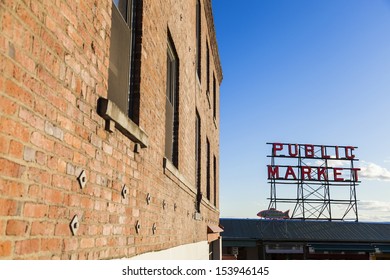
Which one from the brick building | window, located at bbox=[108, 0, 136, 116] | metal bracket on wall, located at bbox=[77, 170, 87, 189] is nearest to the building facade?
the brick building

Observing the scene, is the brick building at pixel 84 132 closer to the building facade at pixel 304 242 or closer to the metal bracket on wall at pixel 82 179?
the metal bracket on wall at pixel 82 179

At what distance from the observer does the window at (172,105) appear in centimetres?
713

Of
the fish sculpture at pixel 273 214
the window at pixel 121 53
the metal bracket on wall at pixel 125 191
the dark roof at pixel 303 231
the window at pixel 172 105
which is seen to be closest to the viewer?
the metal bracket on wall at pixel 125 191

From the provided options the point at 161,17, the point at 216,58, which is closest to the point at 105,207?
the point at 161,17

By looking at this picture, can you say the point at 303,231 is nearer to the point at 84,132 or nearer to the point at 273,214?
the point at 273,214

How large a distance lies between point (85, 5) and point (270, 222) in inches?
1242

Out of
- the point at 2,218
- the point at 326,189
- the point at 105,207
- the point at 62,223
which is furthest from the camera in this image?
the point at 326,189

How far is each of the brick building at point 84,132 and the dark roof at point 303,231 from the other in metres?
24.9

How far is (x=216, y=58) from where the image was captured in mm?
16844

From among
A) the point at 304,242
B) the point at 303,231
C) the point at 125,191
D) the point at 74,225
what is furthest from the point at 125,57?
the point at 303,231

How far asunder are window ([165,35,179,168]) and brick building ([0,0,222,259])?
80 centimetres

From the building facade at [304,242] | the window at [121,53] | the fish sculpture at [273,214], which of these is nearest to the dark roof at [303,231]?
the building facade at [304,242]

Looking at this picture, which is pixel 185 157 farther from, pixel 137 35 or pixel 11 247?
pixel 11 247

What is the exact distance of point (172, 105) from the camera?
7.46 m
